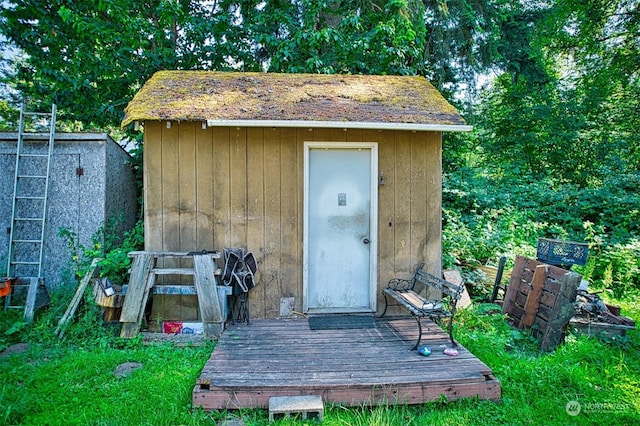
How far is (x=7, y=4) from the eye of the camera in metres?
7.11

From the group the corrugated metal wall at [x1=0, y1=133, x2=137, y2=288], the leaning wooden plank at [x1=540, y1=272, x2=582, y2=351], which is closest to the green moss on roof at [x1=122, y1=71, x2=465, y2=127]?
the corrugated metal wall at [x1=0, y1=133, x2=137, y2=288]

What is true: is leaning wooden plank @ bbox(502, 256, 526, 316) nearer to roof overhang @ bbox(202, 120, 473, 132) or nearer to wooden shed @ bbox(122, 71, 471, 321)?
wooden shed @ bbox(122, 71, 471, 321)

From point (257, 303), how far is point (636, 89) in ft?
36.3

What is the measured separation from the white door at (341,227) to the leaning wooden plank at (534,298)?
1687mm

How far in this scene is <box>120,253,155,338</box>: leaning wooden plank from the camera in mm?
3859

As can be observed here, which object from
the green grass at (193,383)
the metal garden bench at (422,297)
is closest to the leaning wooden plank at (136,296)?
the green grass at (193,383)

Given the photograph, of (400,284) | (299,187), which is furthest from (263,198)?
(400,284)

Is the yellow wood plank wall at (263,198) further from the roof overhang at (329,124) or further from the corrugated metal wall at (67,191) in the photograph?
the corrugated metal wall at (67,191)

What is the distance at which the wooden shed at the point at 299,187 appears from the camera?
421 centimetres

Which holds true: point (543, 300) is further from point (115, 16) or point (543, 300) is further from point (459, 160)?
point (115, 16)

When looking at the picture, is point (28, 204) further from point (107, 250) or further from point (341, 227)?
point (341, 227)

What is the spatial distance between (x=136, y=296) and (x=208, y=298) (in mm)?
746

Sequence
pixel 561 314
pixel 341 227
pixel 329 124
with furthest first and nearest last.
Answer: pixel 341 227 → pixel 329 124 → pixel 561 314

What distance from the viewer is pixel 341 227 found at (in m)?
4.52
